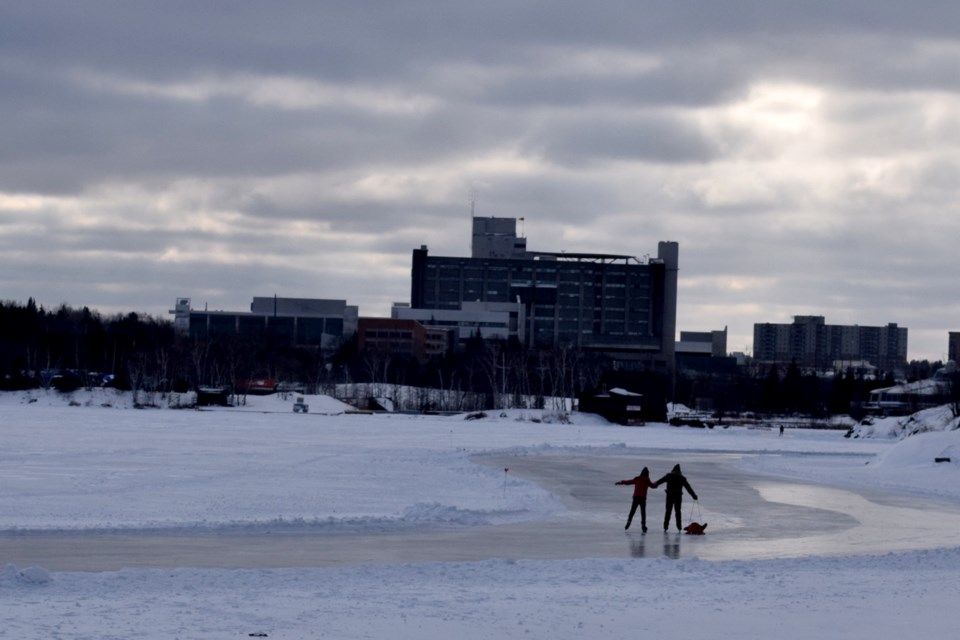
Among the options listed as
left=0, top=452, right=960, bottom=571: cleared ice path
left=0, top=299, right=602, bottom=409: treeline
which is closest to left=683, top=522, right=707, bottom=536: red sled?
left=0, top=452, right=960, bottom=571: cleared ice path

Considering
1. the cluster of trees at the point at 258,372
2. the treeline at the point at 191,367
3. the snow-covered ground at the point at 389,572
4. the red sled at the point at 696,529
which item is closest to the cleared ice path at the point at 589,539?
the red sled at the point at 696,529

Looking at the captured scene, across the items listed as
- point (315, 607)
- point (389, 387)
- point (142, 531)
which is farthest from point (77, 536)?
point (389, 387)

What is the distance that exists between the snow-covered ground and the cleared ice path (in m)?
0.91

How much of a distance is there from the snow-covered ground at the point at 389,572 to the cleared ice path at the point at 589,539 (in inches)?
35.9

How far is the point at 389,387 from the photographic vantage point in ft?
556

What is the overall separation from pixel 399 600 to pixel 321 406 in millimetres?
123243

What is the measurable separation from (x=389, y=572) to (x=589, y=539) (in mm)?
7951

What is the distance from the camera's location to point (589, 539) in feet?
97.0

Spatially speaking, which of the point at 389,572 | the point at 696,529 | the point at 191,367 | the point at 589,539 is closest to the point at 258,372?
the point at 191,367

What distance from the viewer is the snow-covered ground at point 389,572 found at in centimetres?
1781

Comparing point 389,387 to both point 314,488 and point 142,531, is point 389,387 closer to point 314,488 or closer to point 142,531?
point 314,488

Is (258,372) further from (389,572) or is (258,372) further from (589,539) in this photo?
(389,572)

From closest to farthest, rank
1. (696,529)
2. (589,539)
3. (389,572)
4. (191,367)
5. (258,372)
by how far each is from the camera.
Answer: (389,572) → (589,539) → (696,529) → (191,367) → (258,372)

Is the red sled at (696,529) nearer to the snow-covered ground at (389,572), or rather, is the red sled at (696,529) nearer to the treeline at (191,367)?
the snow-covered ground at (389,572)
